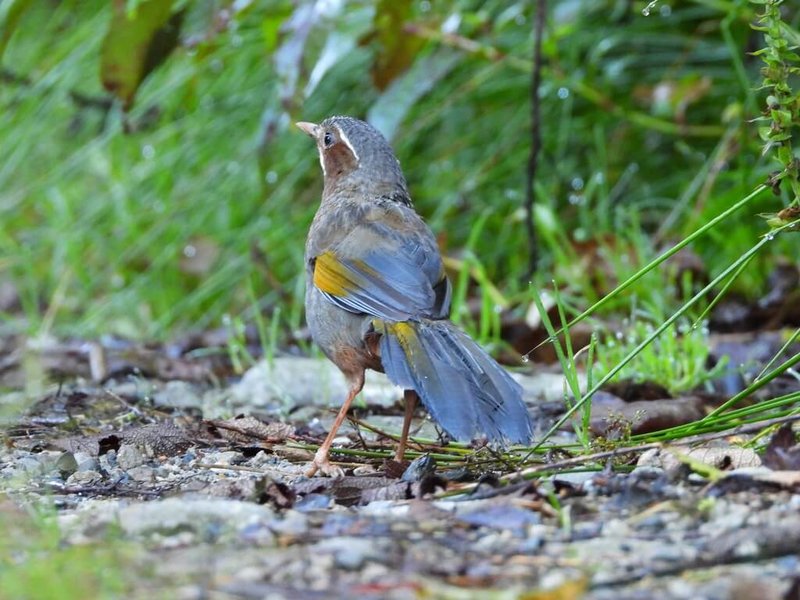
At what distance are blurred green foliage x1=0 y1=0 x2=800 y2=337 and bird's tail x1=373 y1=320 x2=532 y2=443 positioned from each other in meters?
2.42

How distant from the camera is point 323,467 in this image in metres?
3.46

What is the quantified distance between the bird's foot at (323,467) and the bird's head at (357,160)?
134cm

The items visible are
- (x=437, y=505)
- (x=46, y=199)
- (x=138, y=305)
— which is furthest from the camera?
(x=46, y=199)

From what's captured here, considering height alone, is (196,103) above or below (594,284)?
above

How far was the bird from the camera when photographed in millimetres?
3285

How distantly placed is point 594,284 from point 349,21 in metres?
1.91

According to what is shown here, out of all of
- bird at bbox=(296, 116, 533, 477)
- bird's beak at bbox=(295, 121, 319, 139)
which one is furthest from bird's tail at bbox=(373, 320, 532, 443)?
bird's beak at bbox=(295, 121, 319, 139)

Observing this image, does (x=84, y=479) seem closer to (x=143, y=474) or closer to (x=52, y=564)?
(x=143, y=474)

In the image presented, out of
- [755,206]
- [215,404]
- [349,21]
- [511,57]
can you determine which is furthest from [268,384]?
[755,206]

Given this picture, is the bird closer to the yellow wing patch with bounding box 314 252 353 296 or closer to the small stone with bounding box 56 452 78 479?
the yellow wing patch with bounding box 314 252 353 296

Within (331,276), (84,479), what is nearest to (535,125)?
(331,276)

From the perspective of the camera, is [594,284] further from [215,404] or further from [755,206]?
[215,404]

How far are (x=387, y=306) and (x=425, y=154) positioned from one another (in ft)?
12.4

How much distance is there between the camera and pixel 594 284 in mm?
6203
